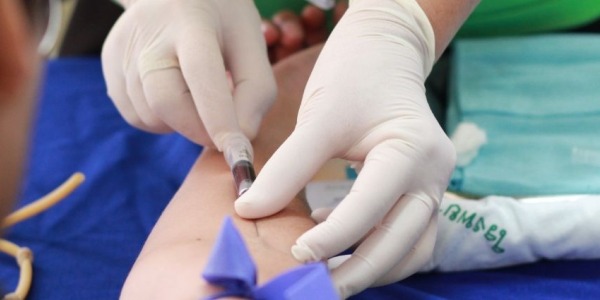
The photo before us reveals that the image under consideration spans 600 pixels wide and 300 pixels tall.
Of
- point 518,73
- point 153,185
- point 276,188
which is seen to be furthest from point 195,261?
point 518,73

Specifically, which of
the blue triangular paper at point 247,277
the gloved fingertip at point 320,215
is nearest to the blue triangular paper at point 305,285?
the blue triangular paper at point 247,277

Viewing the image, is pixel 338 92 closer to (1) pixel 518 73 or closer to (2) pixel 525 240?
(2) pixel 525 240

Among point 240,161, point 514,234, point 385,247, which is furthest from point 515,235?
point 240,161

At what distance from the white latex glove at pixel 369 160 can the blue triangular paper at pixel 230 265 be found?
0.11 m

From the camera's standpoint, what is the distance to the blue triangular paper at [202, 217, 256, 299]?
1.87ft

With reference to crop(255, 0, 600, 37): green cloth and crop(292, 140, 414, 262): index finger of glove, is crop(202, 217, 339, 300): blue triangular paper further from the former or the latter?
crop(255, 0, 600, 37): green cloth

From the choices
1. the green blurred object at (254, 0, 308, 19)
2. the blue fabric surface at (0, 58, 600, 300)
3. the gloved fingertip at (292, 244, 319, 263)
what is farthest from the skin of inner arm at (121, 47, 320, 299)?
the green blurred object at (254, 0, 308, 19)

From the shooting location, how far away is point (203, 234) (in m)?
0.73

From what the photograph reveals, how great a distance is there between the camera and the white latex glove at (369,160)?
2.27 ft

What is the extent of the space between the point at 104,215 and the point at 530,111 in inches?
23.9

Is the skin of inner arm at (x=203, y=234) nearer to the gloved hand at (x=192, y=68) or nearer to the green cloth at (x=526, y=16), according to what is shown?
the gloved hand at (x=192, y=68)

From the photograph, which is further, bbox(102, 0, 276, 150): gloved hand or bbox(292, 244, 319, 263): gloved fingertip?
bbox(102, 0, 276, 150): gloved hand

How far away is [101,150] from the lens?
3.82 ft

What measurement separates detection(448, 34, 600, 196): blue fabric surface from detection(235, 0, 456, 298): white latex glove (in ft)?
0.75
